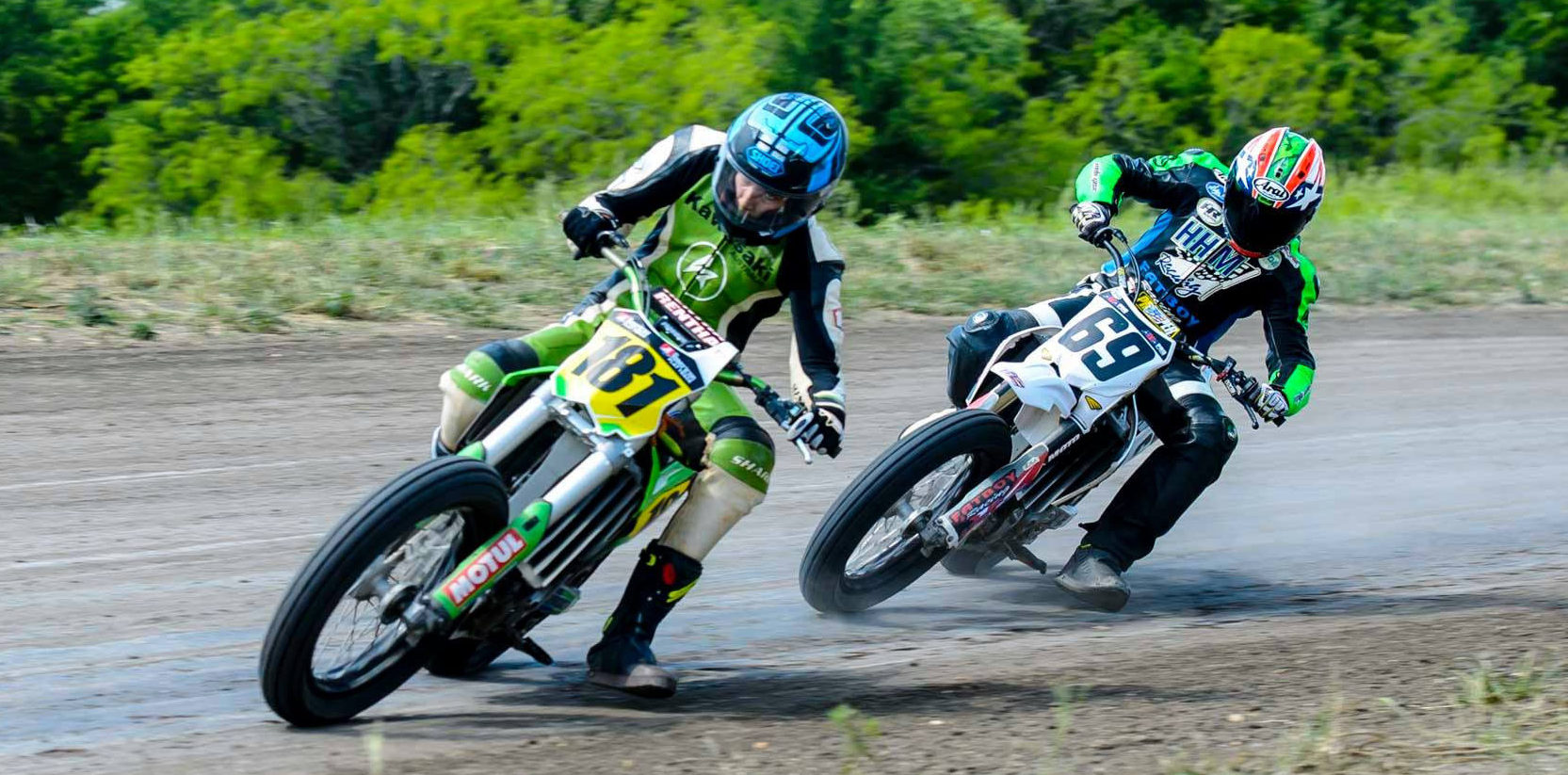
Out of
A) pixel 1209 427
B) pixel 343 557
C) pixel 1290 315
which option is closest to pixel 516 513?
pixel 343 557

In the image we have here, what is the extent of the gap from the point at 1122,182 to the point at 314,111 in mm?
26433

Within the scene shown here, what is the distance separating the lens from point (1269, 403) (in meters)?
6.96

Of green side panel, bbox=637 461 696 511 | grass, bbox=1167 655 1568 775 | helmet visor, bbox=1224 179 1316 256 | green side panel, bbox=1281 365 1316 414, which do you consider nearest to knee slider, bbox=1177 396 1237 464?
green side panel, bbox=1281 365 1316 414

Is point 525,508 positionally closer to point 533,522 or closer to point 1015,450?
point 533,522

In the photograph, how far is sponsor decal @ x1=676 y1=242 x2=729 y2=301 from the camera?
19.0ft

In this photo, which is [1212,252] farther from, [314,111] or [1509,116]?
[1509,116]

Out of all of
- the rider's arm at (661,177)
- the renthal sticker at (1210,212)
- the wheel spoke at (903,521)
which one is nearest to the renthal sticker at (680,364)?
the rider's arm at (661,177)

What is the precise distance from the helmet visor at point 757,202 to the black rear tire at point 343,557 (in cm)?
129

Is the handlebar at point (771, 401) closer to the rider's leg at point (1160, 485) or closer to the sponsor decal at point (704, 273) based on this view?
the sponsor decal at point (704, 273)

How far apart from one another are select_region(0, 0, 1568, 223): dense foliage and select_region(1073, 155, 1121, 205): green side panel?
55.8 feet

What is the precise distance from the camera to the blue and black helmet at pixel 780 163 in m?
5.41

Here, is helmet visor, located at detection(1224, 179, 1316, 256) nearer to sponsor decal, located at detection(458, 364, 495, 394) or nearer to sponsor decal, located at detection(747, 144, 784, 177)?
sponsor decal, located at detection(747, 144, 784, 177)

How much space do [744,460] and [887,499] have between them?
0.89 metres

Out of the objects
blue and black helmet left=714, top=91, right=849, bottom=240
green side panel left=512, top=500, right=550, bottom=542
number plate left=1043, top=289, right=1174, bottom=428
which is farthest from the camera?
number plate left=1043, top=289, right=1174, bottom=428
